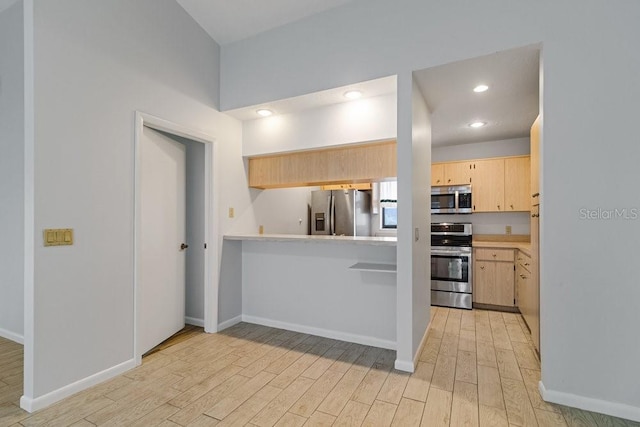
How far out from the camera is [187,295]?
364cm

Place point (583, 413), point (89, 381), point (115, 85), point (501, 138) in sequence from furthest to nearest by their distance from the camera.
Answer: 1. point (501, 138)
2. point (115, 85)
3. point (89, 381)
4. point (583, 413)

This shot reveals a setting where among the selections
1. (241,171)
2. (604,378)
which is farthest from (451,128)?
(604,378)

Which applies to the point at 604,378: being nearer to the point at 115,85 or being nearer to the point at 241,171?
the point at 241,171

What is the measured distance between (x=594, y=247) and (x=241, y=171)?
324 centimetres

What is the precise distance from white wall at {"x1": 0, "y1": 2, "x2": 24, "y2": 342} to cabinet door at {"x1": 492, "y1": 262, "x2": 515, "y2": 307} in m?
5.30

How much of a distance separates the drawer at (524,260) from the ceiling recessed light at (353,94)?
239cm

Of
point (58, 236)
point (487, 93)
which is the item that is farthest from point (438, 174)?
point (58, 236)

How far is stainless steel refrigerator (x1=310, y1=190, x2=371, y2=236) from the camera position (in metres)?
5.25

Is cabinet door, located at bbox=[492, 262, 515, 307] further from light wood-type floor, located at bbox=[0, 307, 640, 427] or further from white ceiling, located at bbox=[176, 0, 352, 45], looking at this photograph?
white ceiling, located at bbox=[176, 0, 352, 45]

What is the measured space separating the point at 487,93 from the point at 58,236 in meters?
3.56

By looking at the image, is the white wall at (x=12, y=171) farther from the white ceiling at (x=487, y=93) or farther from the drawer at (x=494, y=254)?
the drawer at (x=494, y=254)

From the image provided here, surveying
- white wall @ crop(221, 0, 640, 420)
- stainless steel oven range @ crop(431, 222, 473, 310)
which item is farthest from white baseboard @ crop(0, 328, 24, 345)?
stainless steel oven range @ crop(431, 222, 473, 310)

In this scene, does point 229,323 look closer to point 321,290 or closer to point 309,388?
point 321,290

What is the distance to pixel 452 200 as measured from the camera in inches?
181
